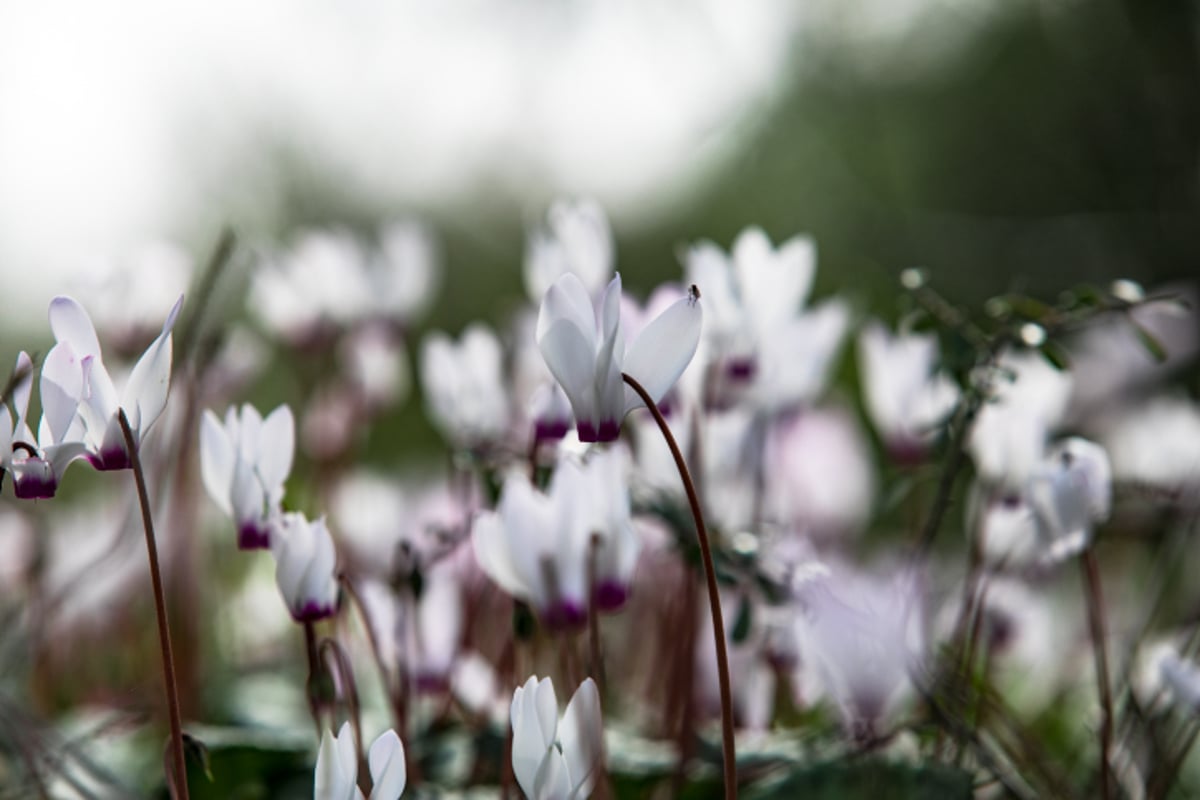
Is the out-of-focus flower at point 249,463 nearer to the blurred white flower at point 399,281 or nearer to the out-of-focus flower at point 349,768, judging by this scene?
the out-of-focus flower at point 349,768

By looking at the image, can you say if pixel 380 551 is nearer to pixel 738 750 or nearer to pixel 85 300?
pixel 85 300

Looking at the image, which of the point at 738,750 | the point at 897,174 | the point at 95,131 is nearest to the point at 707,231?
the point at 897,174

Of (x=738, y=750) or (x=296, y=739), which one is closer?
(x=738, y=750)

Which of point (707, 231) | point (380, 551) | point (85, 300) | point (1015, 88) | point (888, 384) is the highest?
point (85, 300)

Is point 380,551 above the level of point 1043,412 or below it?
below

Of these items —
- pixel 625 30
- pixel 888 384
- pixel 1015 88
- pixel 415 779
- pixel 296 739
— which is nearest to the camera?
pixel 415 779

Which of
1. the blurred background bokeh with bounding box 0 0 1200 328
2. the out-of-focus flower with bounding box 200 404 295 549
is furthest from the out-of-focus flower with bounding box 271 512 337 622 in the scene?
the blurred background bokeh with bounding box 0 0 1200 328

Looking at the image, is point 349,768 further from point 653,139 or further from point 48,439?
point 653,139

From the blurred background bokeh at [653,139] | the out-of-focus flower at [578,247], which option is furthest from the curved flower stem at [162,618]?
the blurred background bokeh at [653,139]

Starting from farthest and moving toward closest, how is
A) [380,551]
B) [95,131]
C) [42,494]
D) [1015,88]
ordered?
[1015,88] → [95,131] → [380,551] → [42,494]
